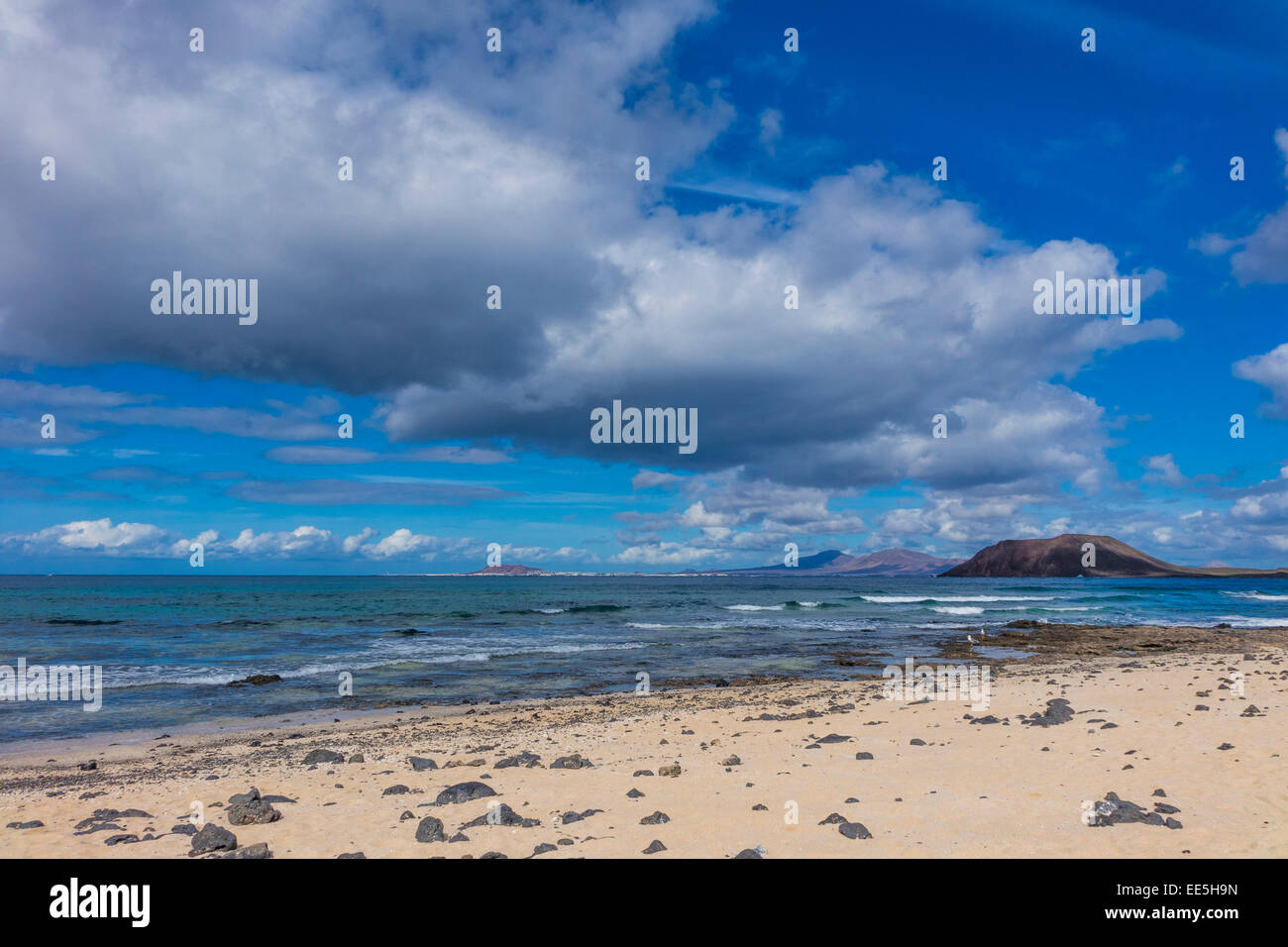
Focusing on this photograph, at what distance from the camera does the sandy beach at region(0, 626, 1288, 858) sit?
7.42 m

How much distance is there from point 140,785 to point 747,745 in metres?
9.54

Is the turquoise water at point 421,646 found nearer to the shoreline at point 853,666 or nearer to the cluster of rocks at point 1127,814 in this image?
the shoreline at point 853,666

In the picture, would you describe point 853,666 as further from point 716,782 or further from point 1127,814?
point 1127,814

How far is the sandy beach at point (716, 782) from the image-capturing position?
24.3 ft

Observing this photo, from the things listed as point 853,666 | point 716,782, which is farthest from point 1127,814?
point 853,666

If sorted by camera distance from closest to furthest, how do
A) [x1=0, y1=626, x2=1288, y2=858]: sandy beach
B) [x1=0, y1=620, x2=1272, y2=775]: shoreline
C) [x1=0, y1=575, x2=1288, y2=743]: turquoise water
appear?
[x1=0, y1=626, x2=1288, y2=858]: sandy beach → [x1=0, y1=620, x2=1272, y2=775]: shoreline → [x1=0, y1=575, x2=1288, y2=743]: turquoise water

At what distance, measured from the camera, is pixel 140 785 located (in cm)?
1065

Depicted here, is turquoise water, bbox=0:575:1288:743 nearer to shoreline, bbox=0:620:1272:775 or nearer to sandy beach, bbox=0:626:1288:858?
shoreline, bbox=0:620:1272:775

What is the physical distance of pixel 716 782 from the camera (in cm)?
1002

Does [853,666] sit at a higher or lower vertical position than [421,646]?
higher

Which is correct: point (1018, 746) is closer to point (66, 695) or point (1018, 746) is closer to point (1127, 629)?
point (66, 695)

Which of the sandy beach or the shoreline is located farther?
the shoreline

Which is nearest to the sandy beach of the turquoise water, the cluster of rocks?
the cluster of rocks
